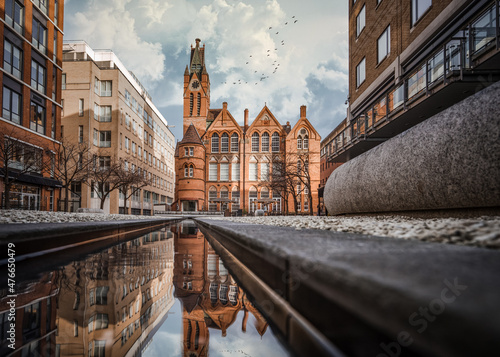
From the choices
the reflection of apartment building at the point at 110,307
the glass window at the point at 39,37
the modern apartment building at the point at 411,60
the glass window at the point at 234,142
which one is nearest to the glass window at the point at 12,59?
the glass window at the point at 39,37

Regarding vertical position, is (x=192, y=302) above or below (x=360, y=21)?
below

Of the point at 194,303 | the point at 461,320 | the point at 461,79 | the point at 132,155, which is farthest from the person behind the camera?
the point at 132,155

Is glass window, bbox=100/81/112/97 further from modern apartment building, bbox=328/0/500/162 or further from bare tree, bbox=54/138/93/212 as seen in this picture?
modern apartment building, bbox=328/0/500/162

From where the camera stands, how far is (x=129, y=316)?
138cm

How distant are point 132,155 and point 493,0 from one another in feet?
133

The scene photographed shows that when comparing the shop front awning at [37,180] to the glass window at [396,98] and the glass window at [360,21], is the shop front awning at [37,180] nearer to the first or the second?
the glass window at [396,98]

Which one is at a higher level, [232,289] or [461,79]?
[461,79]

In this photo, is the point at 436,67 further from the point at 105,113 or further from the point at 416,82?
the point at 105,113

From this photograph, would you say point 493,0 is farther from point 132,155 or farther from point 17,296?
point 132,155

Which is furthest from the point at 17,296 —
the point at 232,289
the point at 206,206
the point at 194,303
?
the point at 206,206

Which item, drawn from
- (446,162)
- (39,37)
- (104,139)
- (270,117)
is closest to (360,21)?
(446,162)

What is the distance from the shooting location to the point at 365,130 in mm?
14906

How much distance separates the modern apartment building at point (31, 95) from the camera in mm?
19859

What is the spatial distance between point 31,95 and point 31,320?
27.0m
